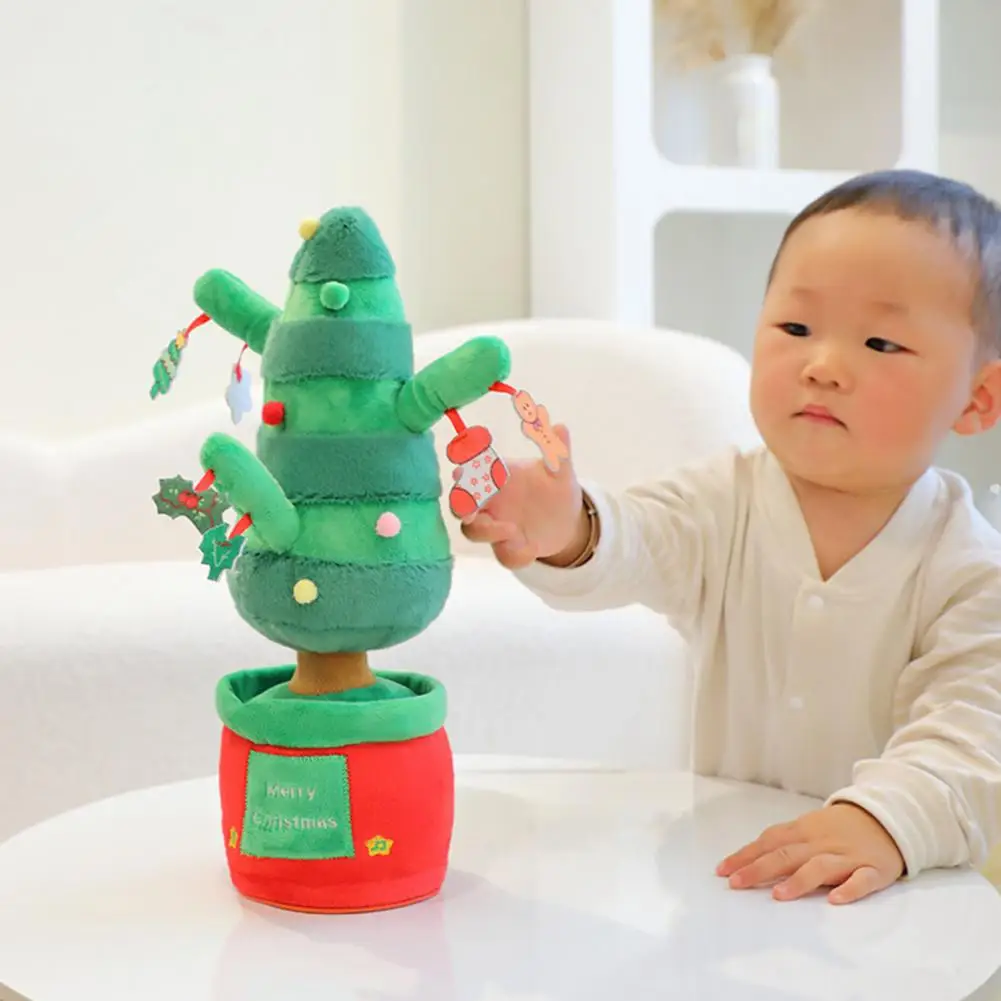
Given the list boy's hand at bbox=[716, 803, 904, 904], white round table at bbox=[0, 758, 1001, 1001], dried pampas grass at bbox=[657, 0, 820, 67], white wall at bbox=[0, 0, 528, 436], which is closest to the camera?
white round table at bbox=[0, 758, 1001, 1001]

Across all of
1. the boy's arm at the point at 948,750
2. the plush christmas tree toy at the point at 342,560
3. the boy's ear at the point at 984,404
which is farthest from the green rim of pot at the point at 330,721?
the boy's ear at the point at 984,404

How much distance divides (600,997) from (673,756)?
23.3 inches

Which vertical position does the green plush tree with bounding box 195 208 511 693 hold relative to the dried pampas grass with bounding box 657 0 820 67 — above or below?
below

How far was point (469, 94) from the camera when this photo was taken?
6.19 ft

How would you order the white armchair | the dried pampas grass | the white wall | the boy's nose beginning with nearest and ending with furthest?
the boy's nose, the white armchair, the white wall, the dried pampas grass

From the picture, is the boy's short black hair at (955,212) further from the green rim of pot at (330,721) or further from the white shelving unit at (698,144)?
the white shelving unit at (698,144)

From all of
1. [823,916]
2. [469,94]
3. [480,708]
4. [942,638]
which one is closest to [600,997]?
[823,916]

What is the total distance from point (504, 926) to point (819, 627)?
0.31 meters

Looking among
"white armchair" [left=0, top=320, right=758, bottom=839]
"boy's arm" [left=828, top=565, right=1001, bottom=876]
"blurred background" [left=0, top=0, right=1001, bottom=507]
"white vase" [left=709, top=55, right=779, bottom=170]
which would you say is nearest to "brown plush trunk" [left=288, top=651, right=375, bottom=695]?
"boy's arm" [left=828, top=565, right=1001, bottom=876]

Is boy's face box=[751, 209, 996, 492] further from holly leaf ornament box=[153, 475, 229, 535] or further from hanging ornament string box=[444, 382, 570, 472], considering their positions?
holly leaf ornament box=[153, 475, 229, 535]

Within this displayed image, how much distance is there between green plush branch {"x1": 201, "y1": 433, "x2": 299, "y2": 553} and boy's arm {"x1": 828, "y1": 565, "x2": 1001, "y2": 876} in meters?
0.31

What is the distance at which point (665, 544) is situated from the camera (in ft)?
2.78

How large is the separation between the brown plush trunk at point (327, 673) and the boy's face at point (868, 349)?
0.98ft

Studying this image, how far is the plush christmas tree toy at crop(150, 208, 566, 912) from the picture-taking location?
605 mm
